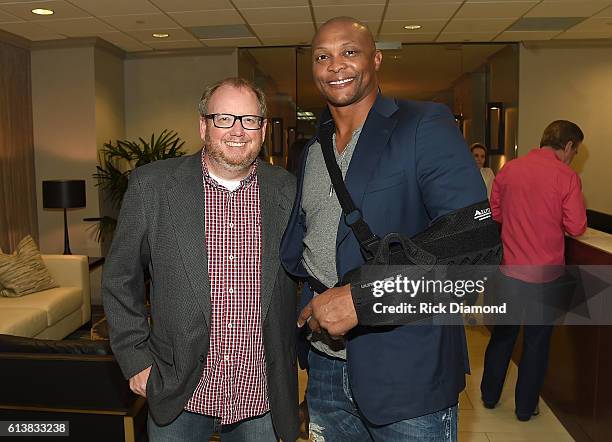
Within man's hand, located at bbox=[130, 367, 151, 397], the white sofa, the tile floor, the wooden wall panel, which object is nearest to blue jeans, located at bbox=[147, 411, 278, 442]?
man's hand, located at bbox=[130, 367, 151, 397]

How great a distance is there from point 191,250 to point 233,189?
23 cm

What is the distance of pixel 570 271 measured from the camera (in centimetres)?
342

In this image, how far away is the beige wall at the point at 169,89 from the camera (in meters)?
8.00

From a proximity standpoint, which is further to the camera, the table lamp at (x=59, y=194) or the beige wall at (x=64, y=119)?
the beige wall at (x=64, y=119)

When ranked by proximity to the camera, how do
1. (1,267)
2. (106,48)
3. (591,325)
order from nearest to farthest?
(591,325) → (1,267) → (106,48)

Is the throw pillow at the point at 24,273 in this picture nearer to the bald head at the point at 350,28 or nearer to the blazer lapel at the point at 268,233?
the blazer lapel at the point at 268,233

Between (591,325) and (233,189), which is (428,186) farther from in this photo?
(591,325)

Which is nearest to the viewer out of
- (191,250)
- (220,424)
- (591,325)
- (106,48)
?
(191,250)

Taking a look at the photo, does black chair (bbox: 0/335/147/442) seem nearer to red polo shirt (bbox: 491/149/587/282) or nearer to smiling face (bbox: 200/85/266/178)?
smiling face (bbox: 200/85/266/178)

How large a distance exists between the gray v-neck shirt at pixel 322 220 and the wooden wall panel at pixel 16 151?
611 cm

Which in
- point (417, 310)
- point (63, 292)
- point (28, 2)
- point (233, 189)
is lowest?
point (63, 292)

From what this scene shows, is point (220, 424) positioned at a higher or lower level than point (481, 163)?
lower

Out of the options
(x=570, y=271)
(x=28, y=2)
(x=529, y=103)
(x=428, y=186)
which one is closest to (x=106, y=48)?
(x=28, y=2)

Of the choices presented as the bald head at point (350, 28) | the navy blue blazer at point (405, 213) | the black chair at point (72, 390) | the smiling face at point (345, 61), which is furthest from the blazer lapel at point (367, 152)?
the black chair at point (72, 390)
